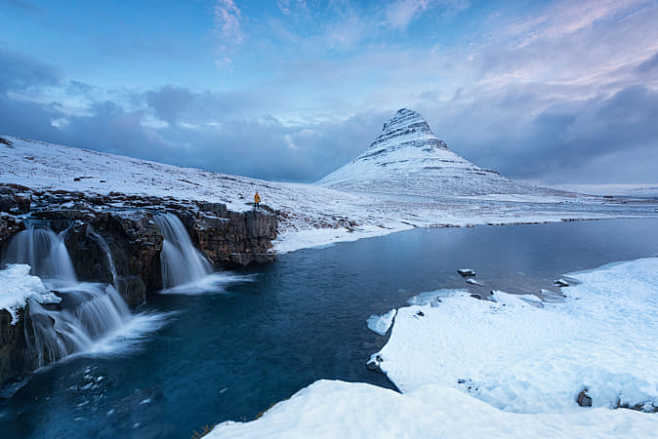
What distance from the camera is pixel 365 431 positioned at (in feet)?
16.4

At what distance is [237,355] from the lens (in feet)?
33.6

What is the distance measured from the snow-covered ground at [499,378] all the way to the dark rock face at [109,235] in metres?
9.48

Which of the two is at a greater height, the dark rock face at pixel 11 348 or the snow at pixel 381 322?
the dark rock face at pixel 11 348

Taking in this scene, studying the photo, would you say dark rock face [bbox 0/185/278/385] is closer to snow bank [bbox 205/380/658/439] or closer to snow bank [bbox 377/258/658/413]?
snow bank [bbox 205/380/658/439]

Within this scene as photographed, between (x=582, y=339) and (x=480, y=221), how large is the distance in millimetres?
54171

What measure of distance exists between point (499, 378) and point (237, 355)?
27.7ft

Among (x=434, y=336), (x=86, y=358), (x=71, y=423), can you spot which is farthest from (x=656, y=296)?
(x=86, y=358)

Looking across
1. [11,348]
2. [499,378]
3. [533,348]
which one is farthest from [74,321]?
[533,348]

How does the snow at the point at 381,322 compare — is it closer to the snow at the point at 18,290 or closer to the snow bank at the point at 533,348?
the snow bank at the point at 533,348

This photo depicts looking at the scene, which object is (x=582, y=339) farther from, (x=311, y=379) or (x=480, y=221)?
(x=480, y=221)

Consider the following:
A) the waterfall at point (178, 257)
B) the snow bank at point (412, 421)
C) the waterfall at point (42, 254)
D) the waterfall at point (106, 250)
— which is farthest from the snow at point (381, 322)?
the waterfall at point (42, 254)

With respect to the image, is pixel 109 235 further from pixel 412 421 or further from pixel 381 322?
pixel 412 421

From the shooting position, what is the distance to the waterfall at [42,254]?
38.3ft

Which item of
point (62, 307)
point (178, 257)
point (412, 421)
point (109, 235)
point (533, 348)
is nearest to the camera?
point (412, 421)
